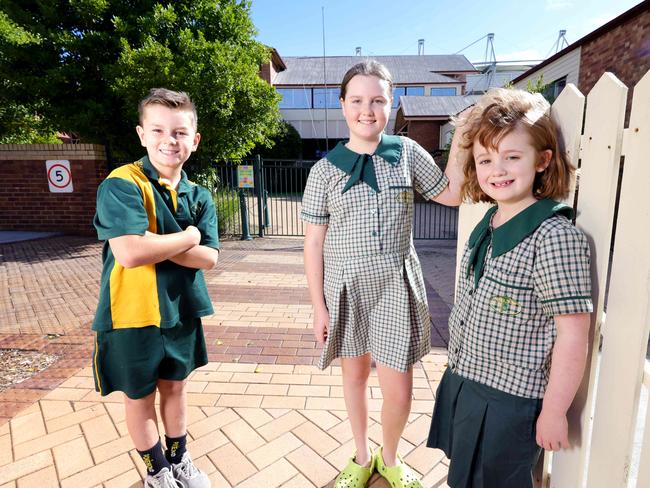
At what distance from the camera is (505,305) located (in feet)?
4.12

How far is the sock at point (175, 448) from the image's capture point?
1918 millimetres

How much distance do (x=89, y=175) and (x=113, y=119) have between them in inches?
51.7

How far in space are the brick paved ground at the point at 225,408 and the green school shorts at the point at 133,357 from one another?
2.07 feet

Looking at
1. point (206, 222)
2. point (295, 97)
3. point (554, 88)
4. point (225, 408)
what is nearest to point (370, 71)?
point (206, 222)

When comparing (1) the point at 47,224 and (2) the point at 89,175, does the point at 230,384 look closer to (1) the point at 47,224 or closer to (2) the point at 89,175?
(2) the point at 89,175

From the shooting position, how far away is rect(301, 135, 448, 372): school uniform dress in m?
1.65

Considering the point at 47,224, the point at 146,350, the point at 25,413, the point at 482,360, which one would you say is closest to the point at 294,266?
the point at 25,413

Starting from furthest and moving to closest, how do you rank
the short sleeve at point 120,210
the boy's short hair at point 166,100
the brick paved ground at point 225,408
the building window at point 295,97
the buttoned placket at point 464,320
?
the building window at point 295,97
the brick paved ground at point 225,408
the boy's short hair at point 166,100
the short sleeve at point 120,210
the buttoned placket at point 464,320

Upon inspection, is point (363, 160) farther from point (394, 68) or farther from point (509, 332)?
point (394, 68)

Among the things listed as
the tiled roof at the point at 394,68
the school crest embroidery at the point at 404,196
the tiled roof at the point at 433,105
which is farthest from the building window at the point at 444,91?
the school crest embroidery at the point at 404,196

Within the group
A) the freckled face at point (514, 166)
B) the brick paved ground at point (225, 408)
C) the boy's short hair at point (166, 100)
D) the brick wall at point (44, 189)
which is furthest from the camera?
the brick wall at point (44, 189)

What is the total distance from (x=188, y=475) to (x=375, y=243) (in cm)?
140

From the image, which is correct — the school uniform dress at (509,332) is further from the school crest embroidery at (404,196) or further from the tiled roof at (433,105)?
the tiled roof at (433,105)

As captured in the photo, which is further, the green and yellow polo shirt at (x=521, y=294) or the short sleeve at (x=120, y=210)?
the short sleeve at (x=120, y=210)
